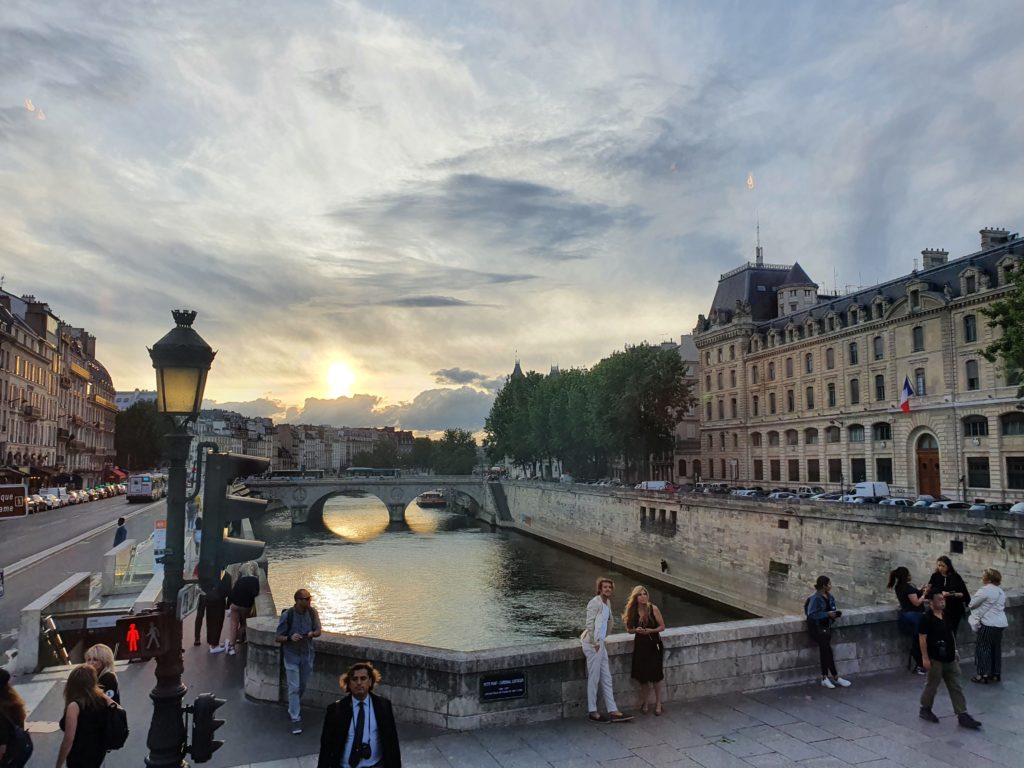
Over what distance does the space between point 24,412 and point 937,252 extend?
7441cm

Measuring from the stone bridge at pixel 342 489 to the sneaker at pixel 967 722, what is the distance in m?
74.6

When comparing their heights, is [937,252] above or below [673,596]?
above

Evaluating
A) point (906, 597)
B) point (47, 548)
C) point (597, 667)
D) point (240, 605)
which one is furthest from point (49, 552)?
point (906, 597)

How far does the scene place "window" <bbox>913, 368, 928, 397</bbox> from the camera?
43.8 metres

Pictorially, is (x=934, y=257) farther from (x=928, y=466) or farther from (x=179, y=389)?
(x=179, y=389)

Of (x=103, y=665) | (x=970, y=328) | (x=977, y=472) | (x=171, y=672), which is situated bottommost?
(x=103, y=665)

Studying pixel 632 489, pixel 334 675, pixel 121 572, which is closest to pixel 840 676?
pixel 334 675

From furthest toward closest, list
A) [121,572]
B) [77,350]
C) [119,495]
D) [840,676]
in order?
[77,350], [119,495], [121,572], [840,676]

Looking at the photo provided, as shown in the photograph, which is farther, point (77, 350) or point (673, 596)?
point (77, 350)

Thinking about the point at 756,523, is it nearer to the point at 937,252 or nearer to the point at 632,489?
the point at 632,489

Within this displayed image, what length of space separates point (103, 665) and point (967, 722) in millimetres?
8856

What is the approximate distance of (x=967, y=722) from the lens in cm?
782

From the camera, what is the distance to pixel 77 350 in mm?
84750

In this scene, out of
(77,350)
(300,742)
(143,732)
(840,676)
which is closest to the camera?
(300,742)
